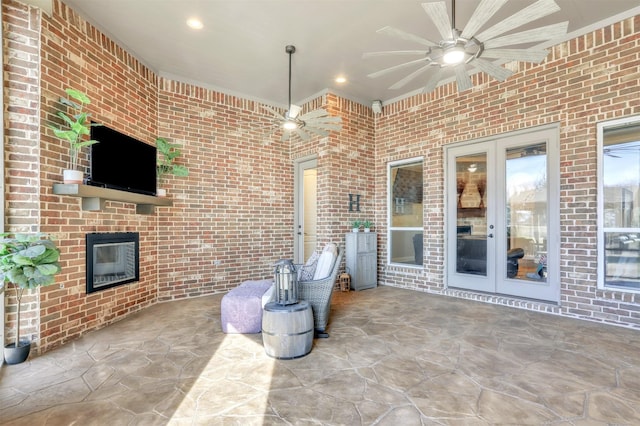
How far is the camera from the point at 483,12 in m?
2.21

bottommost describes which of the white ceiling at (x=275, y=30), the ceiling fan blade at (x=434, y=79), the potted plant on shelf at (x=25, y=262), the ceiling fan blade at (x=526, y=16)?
the potted plant on shelf at (x=25, y=262)

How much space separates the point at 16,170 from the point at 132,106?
A: 1.79 m

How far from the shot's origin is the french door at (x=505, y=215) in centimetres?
420

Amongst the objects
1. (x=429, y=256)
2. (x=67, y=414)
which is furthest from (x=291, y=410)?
(x=429, y=256)

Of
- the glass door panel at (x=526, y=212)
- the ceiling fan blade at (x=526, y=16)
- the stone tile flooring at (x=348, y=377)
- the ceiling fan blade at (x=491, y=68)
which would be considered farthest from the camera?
the glass door panel at (x=526, y=212)

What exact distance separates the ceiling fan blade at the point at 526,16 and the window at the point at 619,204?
7.62 feet

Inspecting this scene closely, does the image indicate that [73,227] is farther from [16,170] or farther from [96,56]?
[96,56]

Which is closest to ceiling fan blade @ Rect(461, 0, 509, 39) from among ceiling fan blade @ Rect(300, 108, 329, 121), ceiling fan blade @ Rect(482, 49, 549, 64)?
ceiling fan blade @ Rect(482, 49, 549, 64)

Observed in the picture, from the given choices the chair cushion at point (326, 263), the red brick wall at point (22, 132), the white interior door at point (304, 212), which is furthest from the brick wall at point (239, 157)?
the chair cushion at point (326, 263)

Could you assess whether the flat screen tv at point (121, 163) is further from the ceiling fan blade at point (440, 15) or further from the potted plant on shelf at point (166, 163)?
the ceiling fan blade at point (440, 15)

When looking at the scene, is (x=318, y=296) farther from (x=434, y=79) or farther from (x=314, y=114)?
(x=434, y=79)

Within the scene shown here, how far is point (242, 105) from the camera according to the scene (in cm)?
569

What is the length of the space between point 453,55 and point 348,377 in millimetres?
2678

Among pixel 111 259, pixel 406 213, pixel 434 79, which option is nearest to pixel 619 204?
pixel 434 79
